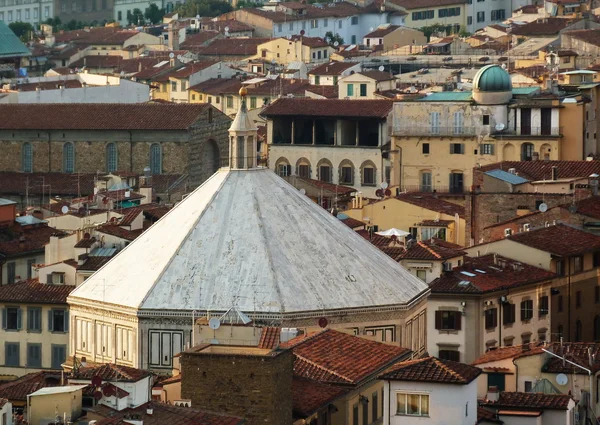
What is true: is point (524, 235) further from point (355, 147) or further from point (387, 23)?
point (387, 23)

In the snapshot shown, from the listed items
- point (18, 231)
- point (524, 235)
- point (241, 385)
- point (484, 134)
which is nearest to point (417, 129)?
point (484, 134)

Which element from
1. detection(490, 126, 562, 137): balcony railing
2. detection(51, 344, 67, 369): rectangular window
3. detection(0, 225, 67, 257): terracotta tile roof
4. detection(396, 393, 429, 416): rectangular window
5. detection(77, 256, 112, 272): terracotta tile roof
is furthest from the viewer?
detection(490, 126, 562, 137): balcony railing

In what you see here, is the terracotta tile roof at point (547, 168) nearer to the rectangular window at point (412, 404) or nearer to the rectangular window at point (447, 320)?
the rectangular window at point (447, 320)

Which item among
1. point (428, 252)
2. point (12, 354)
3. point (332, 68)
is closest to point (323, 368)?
point (428, 252)

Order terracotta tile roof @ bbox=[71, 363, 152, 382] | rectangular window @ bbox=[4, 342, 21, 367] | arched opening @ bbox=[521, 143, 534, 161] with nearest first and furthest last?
1. terracotta tile roof @ bbox=[71, 363, 152, 382]
2. rectangular window @ bbox=[4, 342, 21, 367]
3. arched opening @ bbox=[521, 143, 534, 161]

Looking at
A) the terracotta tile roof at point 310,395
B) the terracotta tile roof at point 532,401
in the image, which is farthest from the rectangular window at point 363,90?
the terracotta tile roof at point 532,401

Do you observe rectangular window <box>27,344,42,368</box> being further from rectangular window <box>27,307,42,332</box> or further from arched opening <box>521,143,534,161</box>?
arched opening <box>521,143,534,161</box>

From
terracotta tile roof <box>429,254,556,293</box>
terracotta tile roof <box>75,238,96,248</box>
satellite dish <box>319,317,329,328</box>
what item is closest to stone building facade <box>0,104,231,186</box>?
terracotta tile roof <box>75,238,96,248</box>
